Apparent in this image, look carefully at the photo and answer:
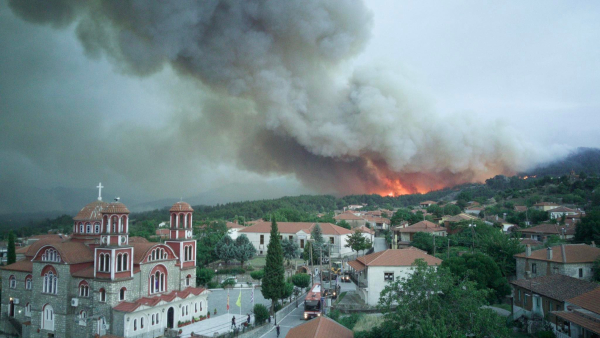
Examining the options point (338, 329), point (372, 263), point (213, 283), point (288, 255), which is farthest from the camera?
point (288, 255)

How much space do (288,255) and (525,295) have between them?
27.6 m

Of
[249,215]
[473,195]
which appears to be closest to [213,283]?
[249,215]

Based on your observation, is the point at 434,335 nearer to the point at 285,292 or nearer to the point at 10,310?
the point at 285,292

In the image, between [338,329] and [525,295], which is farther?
[525,295]

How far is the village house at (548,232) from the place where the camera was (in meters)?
37.5

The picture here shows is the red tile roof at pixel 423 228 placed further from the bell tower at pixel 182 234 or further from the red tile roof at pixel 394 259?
the bell tower at pixel 182 234

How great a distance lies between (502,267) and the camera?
2595 cm

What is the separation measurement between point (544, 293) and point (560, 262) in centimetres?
562

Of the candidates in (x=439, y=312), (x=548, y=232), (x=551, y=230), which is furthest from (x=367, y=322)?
(x=551, y=230)

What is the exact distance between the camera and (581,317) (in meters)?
13.8

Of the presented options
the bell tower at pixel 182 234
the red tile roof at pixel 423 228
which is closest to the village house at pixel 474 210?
the red tile roof at pixel 423 228

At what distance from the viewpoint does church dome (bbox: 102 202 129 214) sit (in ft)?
73.0

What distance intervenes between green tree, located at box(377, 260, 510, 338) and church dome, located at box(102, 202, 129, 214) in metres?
15.9

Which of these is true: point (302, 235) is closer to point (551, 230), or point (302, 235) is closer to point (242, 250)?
point (242, 250)
